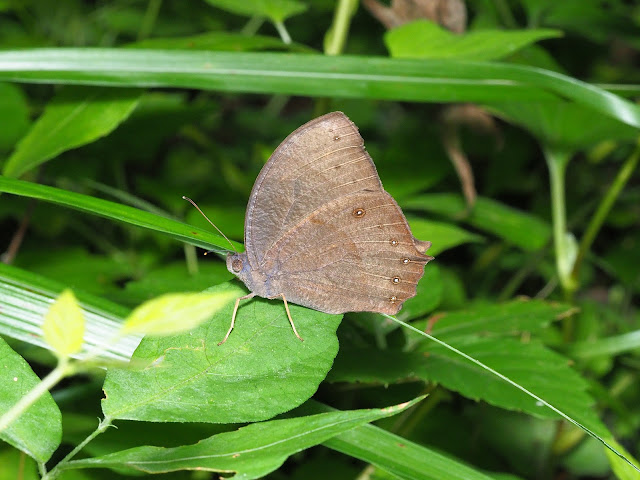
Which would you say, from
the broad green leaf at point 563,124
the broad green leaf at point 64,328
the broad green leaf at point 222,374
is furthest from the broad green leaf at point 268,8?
the broad green leaf at point 64,328

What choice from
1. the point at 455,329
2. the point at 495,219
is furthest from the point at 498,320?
the point at 495,219

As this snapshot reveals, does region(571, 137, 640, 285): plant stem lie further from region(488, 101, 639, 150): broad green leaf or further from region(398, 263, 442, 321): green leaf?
region(398, 263, 442, 321): green leaf

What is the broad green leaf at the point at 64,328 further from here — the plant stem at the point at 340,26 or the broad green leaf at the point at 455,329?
the plant stem at the point at 340,26

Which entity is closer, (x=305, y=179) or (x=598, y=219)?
(x=305, y=179)

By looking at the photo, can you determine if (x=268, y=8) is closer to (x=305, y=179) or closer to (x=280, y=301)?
(x=305, y=179)

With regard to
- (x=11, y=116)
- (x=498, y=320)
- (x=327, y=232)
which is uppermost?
(x=11, y=116)

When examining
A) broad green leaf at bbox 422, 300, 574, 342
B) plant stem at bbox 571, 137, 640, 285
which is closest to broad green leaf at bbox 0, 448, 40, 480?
broad green leaf at bbox 422, 300, 574, 342

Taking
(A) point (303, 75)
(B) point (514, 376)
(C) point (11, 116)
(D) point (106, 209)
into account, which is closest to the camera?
(D) point (106, 209)
